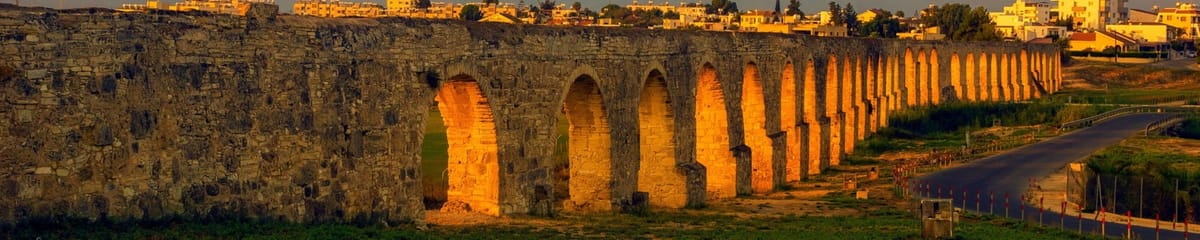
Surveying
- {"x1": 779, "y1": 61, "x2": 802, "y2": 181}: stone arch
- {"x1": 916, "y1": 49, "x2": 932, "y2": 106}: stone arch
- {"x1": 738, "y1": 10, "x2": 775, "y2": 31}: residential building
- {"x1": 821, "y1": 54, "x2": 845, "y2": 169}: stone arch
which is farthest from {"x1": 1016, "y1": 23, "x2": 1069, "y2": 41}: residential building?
{"x1": 779, "y1": 61, "x2": 802, "y2": 181}: stone arch

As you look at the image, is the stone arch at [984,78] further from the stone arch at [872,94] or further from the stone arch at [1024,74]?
the stone arch at [872,94]

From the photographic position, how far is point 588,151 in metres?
25.1

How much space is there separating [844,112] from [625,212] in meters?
20.5

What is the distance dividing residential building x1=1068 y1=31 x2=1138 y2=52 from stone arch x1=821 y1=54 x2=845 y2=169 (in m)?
78.3

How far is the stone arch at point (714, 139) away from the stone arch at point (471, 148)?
942 cm

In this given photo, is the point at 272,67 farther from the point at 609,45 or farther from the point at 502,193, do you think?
the point at 609,45

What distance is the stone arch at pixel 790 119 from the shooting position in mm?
36812

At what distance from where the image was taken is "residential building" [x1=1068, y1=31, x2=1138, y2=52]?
119 metres

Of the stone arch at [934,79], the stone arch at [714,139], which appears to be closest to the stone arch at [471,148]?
the stone arch at [714,139]

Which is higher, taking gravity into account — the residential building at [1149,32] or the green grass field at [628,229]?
Answer: the residential building at [1149,32]

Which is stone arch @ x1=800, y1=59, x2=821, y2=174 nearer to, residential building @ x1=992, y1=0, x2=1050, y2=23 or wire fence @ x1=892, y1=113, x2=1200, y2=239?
wire fence @ x1=892, y1=113, x2=1200, y2=239

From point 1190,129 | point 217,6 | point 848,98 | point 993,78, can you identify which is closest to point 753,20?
point 993,78

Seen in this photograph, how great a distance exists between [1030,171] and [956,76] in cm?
3441

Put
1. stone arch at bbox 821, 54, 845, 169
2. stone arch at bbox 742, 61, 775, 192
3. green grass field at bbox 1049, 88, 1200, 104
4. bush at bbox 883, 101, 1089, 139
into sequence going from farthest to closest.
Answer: green grass field at bbox 1049, 88, 1200, 104 < bush at bbox 883, 101, 1089, 139 < stone arch at bbox 821, 54, 845, 169 < stone arch at bbox 742, 61, 775, 192
